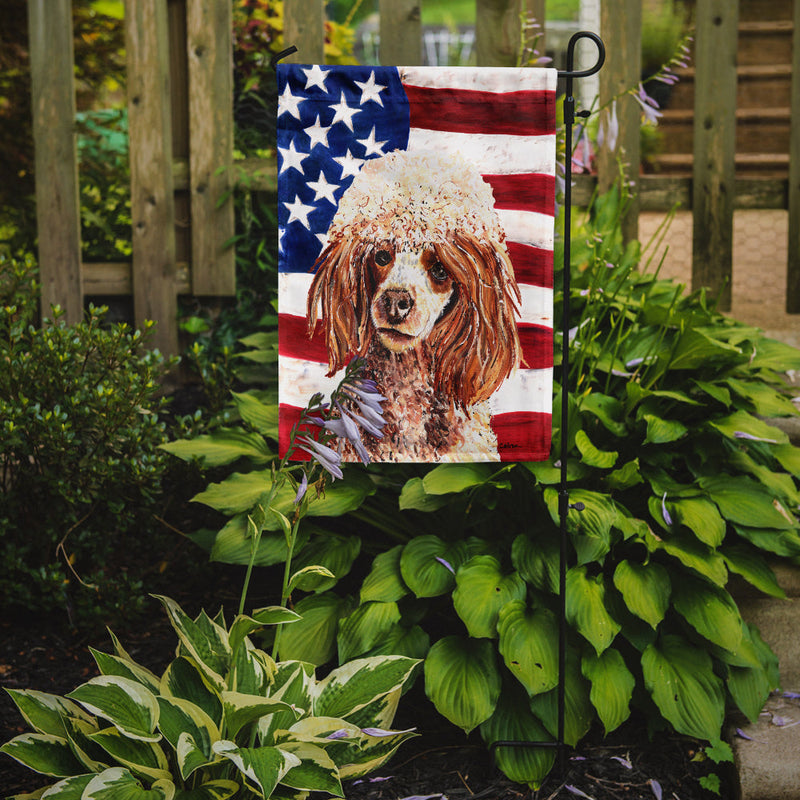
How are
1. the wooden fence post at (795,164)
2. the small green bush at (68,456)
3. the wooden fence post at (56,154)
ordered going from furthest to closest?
the wooden fence post at (795,164) → the wooden fence post at (56,154) → the small green bush at (68,456)

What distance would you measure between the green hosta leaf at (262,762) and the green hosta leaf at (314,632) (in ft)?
1.80

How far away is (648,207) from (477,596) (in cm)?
224

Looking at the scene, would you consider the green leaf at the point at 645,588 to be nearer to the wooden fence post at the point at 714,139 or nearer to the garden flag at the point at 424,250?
the garden flag at the point at 424,250

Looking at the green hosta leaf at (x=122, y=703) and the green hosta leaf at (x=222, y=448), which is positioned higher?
the green hosta leaf at (x=222, y=448)

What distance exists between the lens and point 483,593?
6.98 feet

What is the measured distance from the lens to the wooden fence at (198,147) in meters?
3.47

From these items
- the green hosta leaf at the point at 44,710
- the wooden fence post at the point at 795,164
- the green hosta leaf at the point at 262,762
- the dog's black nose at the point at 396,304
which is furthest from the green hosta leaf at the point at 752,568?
the wooden fence post at the point at 795,164

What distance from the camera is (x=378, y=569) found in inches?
89.4

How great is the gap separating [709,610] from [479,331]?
912 mm

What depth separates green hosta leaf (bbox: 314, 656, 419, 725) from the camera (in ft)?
6.23

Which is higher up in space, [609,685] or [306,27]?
[306,27]

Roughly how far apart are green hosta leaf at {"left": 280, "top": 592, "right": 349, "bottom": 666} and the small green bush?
61 centimetres

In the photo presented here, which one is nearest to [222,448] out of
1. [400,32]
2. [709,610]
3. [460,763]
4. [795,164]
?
[460,763]

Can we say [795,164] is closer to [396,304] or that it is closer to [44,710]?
[396,304]
